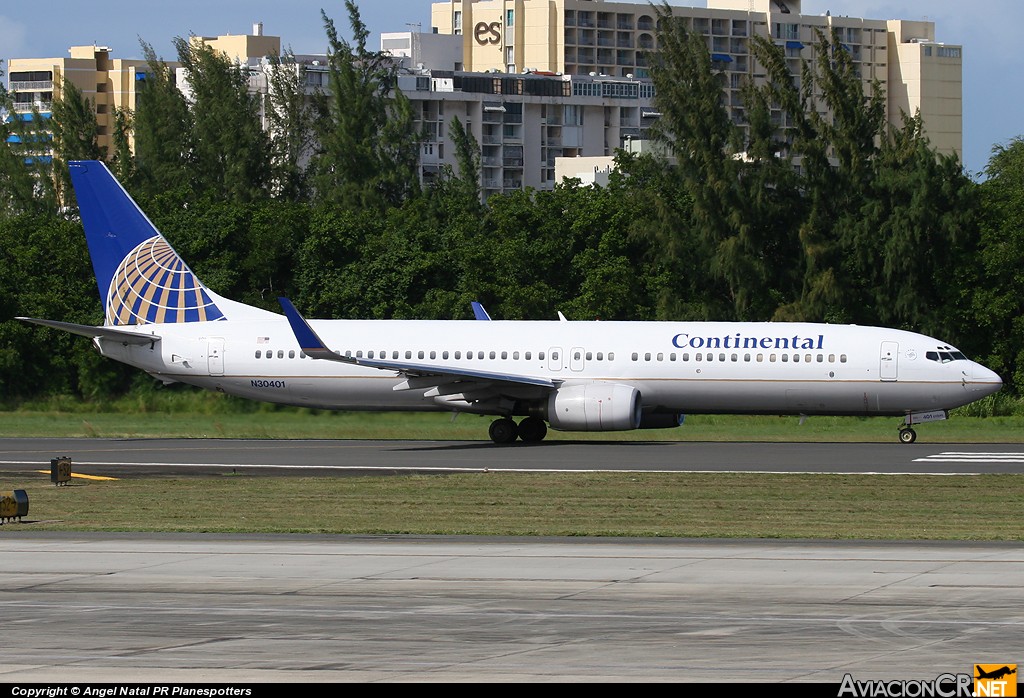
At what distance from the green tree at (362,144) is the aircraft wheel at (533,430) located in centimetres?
3977

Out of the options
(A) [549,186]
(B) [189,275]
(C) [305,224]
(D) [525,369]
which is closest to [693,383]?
(D) [525,369]

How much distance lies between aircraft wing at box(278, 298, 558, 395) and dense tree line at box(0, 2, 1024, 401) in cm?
2040

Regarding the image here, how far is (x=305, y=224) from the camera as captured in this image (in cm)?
7469

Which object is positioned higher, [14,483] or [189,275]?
[189,275]

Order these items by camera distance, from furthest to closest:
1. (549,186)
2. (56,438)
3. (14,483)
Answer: (549,186), (56,438), (14,483)

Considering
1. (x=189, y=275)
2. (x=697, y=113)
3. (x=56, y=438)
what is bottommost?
(x=56, y=438)

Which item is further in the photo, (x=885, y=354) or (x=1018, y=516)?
(x=885, y=354)

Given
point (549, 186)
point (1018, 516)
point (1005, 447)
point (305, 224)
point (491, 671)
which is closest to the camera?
point (491, 671)

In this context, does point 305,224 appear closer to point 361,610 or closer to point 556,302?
point 556,302

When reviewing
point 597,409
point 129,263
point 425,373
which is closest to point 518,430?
point 597,409

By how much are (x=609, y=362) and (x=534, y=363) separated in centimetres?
208

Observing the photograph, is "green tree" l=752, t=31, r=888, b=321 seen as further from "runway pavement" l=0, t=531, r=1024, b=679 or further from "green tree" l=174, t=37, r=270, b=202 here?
"runway pavement" l=0, t=531, r=1024, b=679

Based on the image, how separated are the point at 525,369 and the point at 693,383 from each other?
4635 millimetres

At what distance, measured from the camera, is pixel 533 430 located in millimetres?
45000
